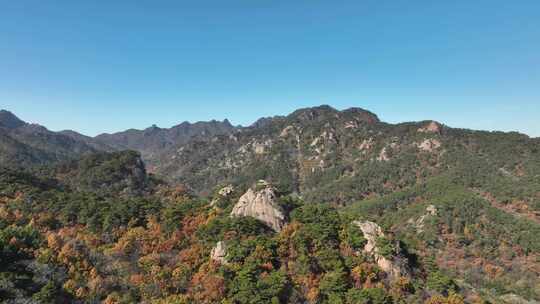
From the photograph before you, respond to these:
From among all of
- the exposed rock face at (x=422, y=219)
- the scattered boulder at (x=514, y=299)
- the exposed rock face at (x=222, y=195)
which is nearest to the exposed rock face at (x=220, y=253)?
the exposed rock face at (x=222, y=195)

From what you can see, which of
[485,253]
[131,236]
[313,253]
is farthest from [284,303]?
[485,253]

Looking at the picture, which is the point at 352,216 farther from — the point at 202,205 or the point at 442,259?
the point at 442,259

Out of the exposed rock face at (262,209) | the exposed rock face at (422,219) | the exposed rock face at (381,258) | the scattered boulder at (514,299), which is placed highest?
the exposed rock face at (262,209)

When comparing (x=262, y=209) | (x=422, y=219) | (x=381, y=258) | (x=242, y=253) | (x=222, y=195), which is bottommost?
(x=422, y=219)

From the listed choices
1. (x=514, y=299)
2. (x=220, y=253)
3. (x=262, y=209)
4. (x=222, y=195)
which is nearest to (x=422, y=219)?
(x=514, y=299)

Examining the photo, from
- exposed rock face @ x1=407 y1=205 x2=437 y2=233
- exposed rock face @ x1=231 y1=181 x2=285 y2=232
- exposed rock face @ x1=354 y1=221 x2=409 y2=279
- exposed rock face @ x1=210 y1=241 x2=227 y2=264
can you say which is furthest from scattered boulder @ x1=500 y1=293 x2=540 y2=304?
exposed rock face @ x1=210 y1=241 x2=227 y2=264

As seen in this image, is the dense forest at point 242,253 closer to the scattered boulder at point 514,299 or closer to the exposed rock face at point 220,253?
the exposed rock face at point 220,253

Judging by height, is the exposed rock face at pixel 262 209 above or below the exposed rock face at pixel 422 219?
above

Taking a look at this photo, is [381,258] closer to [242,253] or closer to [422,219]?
[242,253]
